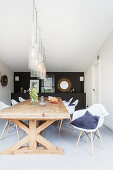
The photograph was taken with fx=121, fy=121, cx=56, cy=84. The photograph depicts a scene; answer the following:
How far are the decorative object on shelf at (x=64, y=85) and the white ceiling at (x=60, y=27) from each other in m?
1.57

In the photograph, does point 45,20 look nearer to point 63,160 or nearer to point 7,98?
point 63,160

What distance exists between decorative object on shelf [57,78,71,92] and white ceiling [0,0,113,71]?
1570mm

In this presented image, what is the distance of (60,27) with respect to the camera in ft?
Answer: 10.8

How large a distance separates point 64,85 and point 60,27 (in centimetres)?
352

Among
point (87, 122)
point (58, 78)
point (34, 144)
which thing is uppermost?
point (58, 78)

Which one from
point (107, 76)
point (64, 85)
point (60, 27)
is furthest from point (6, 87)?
point (107, 76)

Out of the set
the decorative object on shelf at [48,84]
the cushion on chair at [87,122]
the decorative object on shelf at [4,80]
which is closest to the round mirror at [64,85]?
the decorative object on shelf at [48,84]

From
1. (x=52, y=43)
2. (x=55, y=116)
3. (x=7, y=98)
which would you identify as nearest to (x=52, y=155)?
(x=55, y=116)

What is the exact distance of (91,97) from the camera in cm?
509

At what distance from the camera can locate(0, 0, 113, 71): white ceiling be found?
258 cm

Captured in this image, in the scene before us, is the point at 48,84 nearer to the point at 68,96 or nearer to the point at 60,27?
the point at 68,96

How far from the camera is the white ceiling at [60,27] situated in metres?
2.58

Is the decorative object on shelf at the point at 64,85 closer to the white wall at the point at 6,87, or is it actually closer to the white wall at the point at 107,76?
the white wall at the point at 6,87

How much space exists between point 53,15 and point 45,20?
0.26 m
